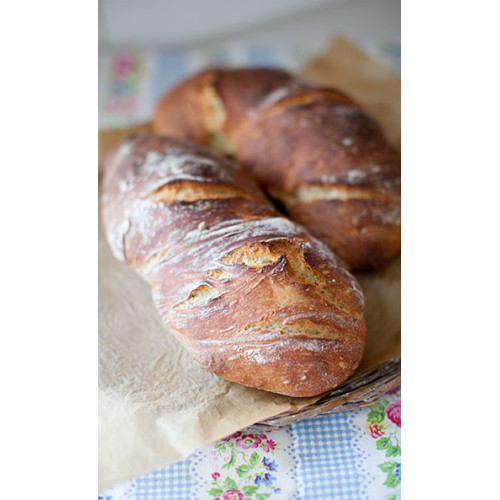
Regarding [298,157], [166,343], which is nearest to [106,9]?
[298,157]

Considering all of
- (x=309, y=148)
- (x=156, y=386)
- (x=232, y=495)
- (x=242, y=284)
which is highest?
(x=309, y=148)

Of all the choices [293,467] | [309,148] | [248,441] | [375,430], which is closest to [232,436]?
[248,441]

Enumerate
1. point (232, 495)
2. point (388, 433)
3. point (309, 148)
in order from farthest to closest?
point (309, 148), point (388, 433), point (232, 495)

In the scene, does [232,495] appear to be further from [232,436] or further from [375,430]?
[375,430]

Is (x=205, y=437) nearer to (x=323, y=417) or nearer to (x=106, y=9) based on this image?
(x=323, y=417)

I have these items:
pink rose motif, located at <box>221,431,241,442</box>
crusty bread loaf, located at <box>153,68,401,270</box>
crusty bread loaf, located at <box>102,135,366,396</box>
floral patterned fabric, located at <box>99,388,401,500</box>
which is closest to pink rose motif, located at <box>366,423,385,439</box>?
floral patterned fabric, located at <box>99,388,401,500</box>

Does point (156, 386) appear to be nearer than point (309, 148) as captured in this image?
Yes
